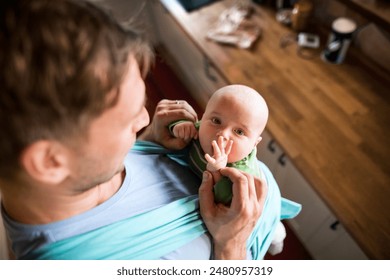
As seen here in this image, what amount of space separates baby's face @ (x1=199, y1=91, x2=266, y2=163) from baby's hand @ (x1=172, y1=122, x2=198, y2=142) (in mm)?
44

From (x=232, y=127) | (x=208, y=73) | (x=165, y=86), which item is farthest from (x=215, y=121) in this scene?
(x=165, y=86)

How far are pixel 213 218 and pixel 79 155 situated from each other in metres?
0.36

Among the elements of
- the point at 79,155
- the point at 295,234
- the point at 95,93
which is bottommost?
the point at 295,234

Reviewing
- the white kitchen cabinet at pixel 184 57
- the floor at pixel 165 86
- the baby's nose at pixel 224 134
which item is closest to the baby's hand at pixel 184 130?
the baby's nose at pixel 224 134

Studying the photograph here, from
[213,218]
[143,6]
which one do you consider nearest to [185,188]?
[213,218]

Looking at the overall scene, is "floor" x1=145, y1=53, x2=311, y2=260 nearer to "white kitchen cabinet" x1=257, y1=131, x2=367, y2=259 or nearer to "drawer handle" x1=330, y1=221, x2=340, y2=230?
"white kitchen cabinet" x1=257, y1=131, x2=367, y2=259

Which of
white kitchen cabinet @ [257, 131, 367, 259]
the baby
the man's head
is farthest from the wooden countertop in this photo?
the man's head

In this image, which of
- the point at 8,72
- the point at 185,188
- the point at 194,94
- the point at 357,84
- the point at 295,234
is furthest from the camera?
the point at 194,94

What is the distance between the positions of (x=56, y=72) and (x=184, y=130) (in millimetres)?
475

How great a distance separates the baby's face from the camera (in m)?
0.77

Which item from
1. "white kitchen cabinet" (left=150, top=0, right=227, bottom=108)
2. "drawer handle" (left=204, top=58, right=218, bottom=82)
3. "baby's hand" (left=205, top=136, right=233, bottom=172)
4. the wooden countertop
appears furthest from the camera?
"white kitchen cabinet" (left=150, top=0, right=227, bottom=108)

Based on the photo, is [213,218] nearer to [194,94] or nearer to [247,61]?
[247,61]

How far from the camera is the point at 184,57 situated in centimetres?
209

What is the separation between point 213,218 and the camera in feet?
2.23
